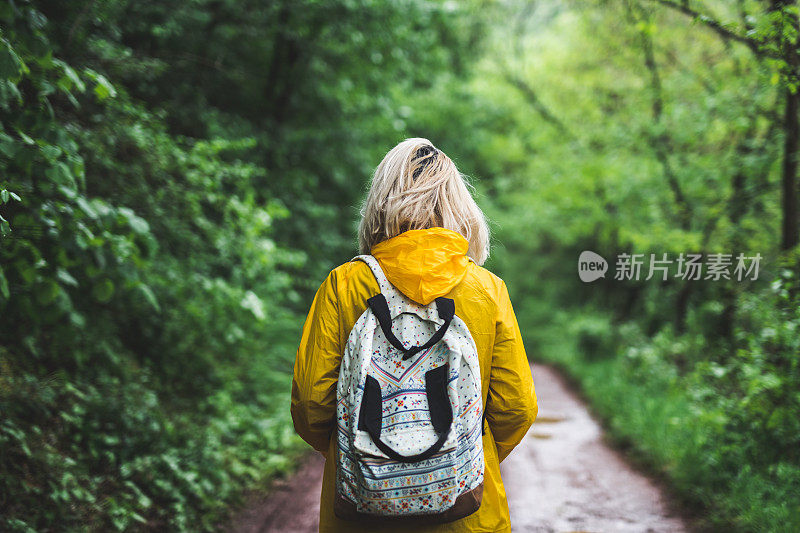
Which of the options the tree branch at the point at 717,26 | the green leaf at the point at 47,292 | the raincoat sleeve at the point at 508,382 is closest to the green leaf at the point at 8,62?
the green leaf at the point at 47,292

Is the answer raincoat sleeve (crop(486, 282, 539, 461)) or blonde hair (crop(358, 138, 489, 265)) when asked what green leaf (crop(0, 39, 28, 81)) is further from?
raincoat sleeve (crop(486, 282, 539, 461))

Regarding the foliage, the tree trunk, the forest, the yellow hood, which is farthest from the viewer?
the tree trunk

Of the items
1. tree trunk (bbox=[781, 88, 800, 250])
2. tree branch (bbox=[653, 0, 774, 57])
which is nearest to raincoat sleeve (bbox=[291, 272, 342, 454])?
tree branch (bbox=[653, 0, 774, 57])

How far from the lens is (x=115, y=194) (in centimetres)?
412

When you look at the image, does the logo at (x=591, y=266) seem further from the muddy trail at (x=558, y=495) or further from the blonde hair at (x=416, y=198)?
the blonde hair at (x=416, y=198)

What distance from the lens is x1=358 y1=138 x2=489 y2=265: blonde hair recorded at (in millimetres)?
1911

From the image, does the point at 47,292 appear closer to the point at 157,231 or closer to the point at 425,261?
the point at 157,231

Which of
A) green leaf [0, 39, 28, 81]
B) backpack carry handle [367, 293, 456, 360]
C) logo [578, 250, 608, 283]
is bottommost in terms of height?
logo [578, 250, 608, 283]

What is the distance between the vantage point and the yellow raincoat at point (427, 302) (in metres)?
1.79

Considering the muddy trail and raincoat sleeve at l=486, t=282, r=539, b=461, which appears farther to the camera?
the muddy trail

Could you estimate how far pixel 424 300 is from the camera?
5.72 feet

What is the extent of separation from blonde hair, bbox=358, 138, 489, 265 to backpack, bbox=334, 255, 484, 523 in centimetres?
21

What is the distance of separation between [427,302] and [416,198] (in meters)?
0.38

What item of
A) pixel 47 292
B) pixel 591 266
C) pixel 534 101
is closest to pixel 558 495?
pixel 47 292
